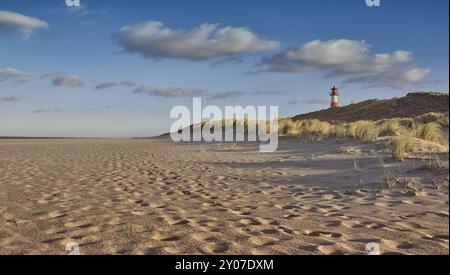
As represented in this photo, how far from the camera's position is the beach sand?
177 inches

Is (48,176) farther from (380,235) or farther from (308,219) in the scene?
(380,235)

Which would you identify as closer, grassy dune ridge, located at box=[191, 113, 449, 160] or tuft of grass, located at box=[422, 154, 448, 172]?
tuft of grass, located at box=[422, 154, 448, 172]

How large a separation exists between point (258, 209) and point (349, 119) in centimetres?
3704

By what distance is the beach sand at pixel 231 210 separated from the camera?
4.49 meters

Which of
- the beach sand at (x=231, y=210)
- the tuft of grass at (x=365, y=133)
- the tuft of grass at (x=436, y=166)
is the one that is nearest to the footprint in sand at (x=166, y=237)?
the beach sand at (x=231, y=210)

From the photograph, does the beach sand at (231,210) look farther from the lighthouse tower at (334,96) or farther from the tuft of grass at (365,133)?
the lighthouse tower at (334,96)

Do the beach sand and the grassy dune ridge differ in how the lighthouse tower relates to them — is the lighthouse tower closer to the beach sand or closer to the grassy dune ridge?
the grassy dune ridge

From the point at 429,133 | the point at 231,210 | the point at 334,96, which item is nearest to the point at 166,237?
the point at 231,210

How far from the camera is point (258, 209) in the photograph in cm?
630

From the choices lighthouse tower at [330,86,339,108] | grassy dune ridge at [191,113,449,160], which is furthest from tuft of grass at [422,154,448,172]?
lighthouse tower at [330,86,339,108]
